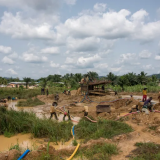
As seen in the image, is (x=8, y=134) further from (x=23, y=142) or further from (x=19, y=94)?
(x=19, y=94)

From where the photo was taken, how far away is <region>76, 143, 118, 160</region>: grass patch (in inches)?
196

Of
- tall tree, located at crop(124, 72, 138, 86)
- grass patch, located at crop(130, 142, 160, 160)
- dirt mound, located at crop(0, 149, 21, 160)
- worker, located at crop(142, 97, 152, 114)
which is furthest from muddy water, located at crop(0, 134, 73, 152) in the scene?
tall tree, located at crop(124, 72, 138, 86)

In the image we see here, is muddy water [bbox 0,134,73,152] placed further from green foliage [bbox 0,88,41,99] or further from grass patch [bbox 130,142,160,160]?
green foliage [bbox 0,88,41,99]

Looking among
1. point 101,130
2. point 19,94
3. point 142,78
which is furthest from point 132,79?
point 101,130

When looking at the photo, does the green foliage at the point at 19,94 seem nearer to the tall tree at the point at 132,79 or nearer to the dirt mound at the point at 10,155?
the tall tree at the point at 132,79

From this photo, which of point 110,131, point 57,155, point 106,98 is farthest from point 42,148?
point 106,98

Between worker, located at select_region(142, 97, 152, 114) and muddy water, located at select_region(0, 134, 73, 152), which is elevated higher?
worker, located at select_region(142, 97, 152, 114)

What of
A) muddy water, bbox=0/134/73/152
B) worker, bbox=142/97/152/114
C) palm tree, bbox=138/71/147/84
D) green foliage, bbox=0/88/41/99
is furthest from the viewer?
palm tree, bbox=138/71/147/84

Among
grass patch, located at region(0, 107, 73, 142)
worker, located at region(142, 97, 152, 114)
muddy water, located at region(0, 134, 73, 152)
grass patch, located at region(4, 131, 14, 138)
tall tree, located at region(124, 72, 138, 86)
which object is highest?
tall tree, located at region(124, 72, 138, 86)

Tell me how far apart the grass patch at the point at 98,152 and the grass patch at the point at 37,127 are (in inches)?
84.2

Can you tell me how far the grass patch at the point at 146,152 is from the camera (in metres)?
4.67

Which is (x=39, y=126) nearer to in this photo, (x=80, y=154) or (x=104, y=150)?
(x=80, y=154)

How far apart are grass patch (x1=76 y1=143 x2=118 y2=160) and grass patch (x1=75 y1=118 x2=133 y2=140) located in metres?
1.35

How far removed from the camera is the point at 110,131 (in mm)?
7078
